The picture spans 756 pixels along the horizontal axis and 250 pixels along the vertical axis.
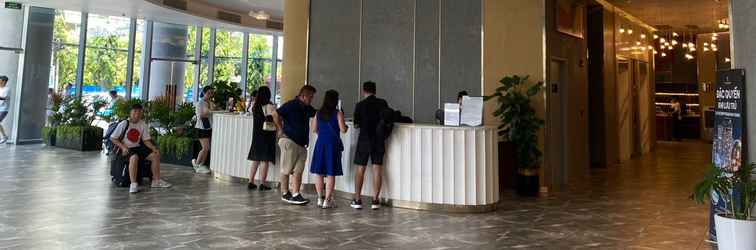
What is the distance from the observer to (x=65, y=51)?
513 inches

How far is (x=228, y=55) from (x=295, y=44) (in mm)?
10013

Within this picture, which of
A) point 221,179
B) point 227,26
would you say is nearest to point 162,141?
point 221,179

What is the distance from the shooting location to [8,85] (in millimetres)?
11859

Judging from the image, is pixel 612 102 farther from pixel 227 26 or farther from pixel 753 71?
pixel 227 26

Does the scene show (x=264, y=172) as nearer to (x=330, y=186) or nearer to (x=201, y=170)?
(x=330, y=186)

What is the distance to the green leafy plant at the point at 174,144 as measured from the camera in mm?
9016

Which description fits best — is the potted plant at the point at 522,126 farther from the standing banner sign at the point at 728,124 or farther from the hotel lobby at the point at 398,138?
the standing banner sign at the point at 728,124

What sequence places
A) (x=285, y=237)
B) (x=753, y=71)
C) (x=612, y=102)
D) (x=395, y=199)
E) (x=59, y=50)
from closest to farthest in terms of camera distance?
1. (x=753, y=71)
2. (x=285, y=237)
3. (x=395, y=199)
4. (x=612, y=102)
5. (x=59, y=50)

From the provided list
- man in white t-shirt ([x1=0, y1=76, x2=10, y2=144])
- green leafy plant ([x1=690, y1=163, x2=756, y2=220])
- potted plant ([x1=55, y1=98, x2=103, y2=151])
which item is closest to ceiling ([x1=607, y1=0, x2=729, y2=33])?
green leafy plant ([x1=690, y1=163, x2=756, y2=220])

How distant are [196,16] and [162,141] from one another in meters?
4.85

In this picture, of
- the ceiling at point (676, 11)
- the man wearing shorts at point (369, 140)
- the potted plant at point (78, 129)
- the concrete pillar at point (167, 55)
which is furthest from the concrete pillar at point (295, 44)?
the concrete pillar at point (167, 55)

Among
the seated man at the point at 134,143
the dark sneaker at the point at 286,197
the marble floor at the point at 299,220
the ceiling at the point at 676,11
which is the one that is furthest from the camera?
the ceiling at the point at 676,11

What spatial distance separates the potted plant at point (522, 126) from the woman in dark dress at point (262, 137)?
2921mm

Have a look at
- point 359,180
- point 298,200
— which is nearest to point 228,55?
point 298,200
